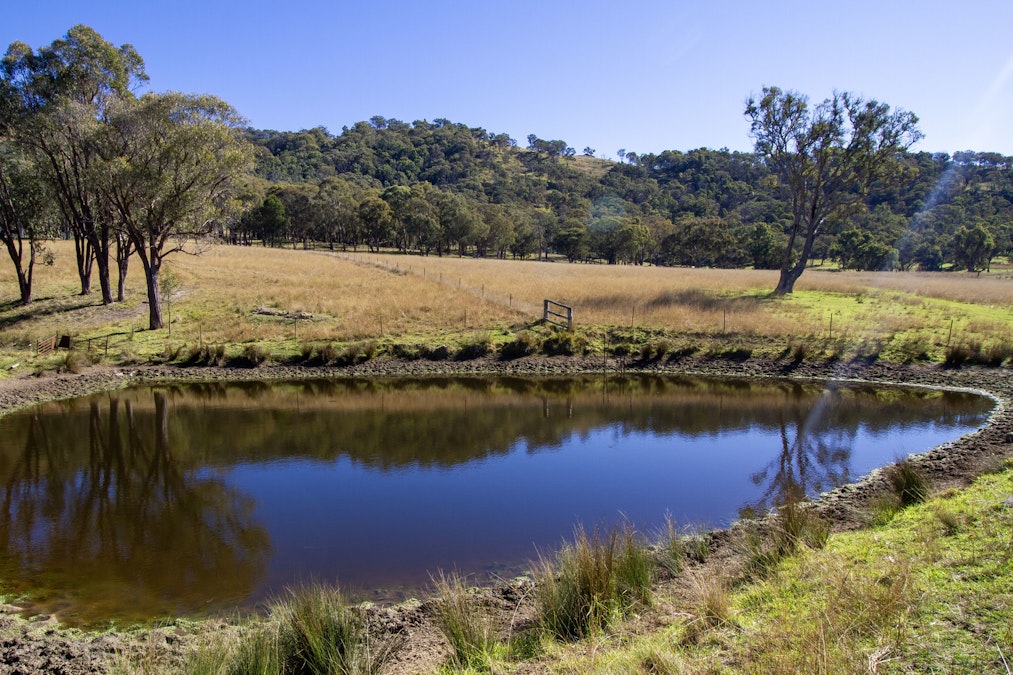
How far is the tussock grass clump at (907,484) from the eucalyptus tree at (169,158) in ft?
82.2

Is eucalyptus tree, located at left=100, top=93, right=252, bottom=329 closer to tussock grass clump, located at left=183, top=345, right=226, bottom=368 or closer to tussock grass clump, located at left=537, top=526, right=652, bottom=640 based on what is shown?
tussock grass clump, located at left=183, top=345, right=226, bottom=368

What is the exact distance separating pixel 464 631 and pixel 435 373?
18.1 metres

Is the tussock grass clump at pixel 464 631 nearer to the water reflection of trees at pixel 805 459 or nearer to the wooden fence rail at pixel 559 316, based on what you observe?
the water reflection of trees at pixel 805 459

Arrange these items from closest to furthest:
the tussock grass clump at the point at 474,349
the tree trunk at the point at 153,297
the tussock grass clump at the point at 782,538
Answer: the tussock grass clump at the point at 782,538 < the tussock grass clump at the point at 474,349 < the tree trunk at the point at 153,297

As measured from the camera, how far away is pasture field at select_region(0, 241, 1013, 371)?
25219 millimetres

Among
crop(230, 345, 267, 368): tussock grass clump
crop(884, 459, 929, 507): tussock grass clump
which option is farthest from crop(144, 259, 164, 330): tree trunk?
crop(884, 459, 929, 507): tussock grass clump

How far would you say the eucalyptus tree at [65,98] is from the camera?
25.4 meters

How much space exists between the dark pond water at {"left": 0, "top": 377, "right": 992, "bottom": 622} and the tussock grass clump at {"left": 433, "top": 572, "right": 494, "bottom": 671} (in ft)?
7.12

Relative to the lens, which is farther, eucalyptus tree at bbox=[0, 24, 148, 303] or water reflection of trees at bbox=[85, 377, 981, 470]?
eucalyptus tree at bbox=[0, 24, 148, 303]

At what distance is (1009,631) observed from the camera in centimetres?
491

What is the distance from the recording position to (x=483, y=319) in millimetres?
29031

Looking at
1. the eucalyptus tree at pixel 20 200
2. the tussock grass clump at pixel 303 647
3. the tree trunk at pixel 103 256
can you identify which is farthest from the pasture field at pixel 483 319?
the tussock grass clump at pixel 303 647

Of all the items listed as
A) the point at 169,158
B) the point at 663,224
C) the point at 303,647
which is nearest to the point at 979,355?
the point at 303,647

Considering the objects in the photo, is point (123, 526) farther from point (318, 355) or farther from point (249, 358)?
point (318, 355)
